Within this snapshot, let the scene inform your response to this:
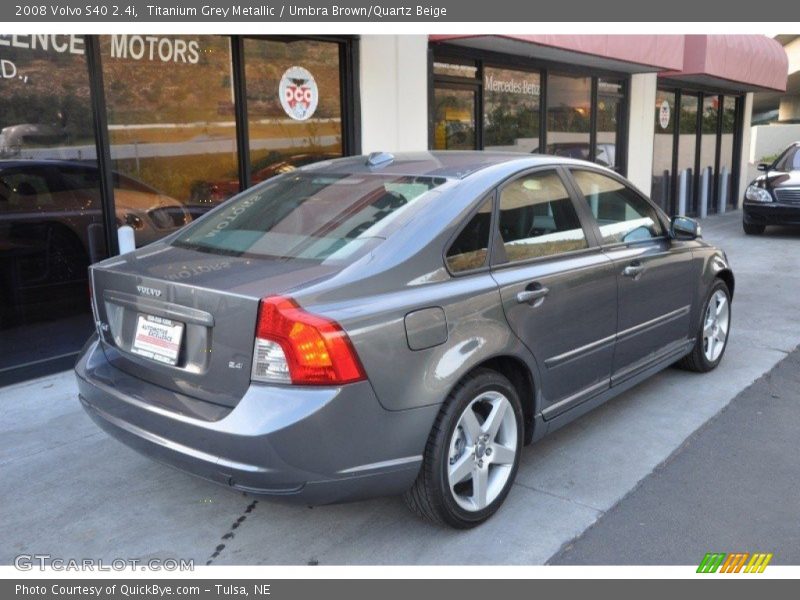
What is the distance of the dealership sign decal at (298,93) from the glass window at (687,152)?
10141 mm

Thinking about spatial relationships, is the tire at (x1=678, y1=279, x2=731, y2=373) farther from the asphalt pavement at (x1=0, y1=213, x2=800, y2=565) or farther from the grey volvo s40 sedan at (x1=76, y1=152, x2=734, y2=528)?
the grey volvo s40 sedan at (x1=76, y1=152, x2=734, y2=528)

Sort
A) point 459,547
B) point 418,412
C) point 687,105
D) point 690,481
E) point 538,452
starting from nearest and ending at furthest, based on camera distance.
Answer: point 418,412 → point 459,547 → point 690,481 → point 538,452 → point 687,105

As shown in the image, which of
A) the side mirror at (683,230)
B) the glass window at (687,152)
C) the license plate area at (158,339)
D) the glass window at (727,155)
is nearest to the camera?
the license plate area at (158,339)

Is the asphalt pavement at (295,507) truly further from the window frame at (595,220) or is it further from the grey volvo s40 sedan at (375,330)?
the window frame at (595,220)

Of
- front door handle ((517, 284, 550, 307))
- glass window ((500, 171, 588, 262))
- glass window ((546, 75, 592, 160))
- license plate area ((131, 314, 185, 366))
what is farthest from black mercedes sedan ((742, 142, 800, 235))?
license plate area ((131, 314, 185, 366))

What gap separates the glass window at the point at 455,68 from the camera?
29.3 ft

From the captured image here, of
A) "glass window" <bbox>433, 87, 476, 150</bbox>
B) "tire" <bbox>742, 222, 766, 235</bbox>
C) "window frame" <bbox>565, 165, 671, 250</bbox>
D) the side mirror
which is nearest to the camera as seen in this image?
"window frame" <bbox>565, 165, 671, 250</bbox>

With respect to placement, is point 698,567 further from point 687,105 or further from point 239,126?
point 687,105

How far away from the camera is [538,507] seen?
3.49 metres

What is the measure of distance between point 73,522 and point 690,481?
116 inches

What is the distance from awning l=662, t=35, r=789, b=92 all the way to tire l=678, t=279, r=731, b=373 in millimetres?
7871

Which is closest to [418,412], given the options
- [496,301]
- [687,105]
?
[496,301]

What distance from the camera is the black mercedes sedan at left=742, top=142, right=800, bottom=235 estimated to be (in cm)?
1253

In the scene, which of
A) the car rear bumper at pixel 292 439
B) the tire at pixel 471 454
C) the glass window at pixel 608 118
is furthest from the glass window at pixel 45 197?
the glass window at pixel 608 118
